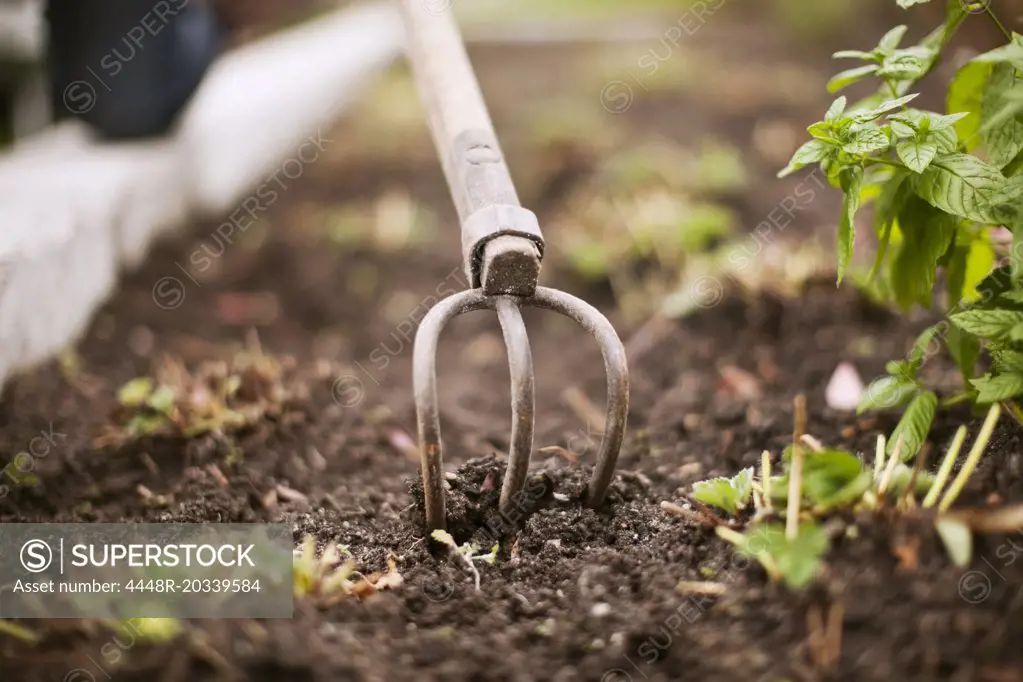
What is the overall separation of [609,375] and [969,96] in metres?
0.79

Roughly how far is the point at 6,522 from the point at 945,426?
1790mm

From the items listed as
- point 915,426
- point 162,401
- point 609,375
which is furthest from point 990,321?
point 162,401

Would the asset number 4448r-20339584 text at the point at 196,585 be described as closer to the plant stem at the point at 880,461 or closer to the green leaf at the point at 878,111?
the plant stem at the point at 880,461

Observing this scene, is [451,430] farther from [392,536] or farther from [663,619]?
[663,619]

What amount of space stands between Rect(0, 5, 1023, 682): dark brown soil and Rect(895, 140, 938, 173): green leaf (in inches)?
18.9

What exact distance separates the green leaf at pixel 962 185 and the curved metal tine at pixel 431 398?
73cm

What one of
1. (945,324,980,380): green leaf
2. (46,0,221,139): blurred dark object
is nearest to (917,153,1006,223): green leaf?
(945,324,980,380): green leaf

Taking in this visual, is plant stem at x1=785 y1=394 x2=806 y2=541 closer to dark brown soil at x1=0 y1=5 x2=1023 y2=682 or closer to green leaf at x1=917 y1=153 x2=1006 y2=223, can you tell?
dark brown soil at x1=0 y1=5 x2=1023 y2=682

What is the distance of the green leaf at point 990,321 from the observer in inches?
49.5

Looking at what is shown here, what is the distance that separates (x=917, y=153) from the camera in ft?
4.29

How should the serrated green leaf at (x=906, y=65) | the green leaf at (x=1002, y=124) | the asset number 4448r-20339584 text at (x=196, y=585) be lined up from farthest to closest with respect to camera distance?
the serrated green leaf at (x=906, y=65)
the green leaf at (x=1002, y=124)
the asset number 4448r-20339584 text at (x=196, y=585)

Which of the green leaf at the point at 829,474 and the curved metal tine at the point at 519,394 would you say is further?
the curved metal tine at the point at 519,394

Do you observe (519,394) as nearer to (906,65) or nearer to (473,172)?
(473,172)

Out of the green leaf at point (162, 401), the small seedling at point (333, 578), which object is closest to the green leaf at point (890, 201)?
the small seedling at point (333, 578)
